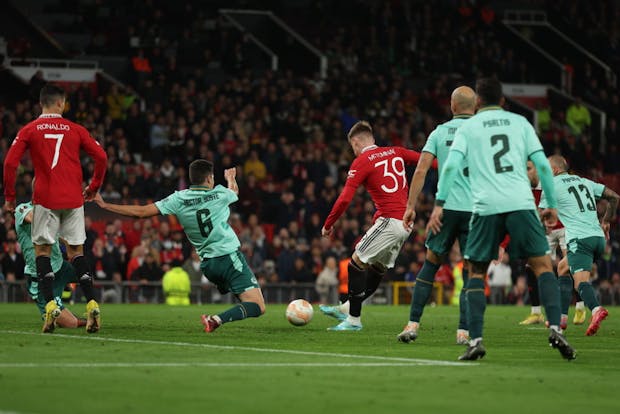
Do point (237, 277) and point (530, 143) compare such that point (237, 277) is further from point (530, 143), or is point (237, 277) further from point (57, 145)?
point (530, 143)

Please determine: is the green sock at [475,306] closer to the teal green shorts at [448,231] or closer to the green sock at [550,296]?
the green sock at [550,296]

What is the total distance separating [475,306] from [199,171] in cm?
432

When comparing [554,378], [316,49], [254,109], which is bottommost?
[554,378]

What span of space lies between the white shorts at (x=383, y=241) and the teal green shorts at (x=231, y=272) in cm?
150

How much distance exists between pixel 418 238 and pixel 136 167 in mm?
6761

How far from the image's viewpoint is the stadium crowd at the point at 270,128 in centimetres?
2762

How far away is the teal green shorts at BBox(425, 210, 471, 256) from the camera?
40.2 feet

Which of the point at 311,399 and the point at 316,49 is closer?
the point at 311,399

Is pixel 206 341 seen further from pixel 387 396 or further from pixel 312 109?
pixel 312 109

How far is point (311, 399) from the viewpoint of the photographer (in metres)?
7.55

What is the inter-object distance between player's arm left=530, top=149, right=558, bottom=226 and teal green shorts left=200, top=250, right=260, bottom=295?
435 cm

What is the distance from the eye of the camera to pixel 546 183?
10234 mm

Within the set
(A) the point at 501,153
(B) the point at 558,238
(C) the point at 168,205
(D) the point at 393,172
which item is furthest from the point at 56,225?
(B) the point at 558,238

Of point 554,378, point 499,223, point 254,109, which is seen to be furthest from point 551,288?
point 254,109
